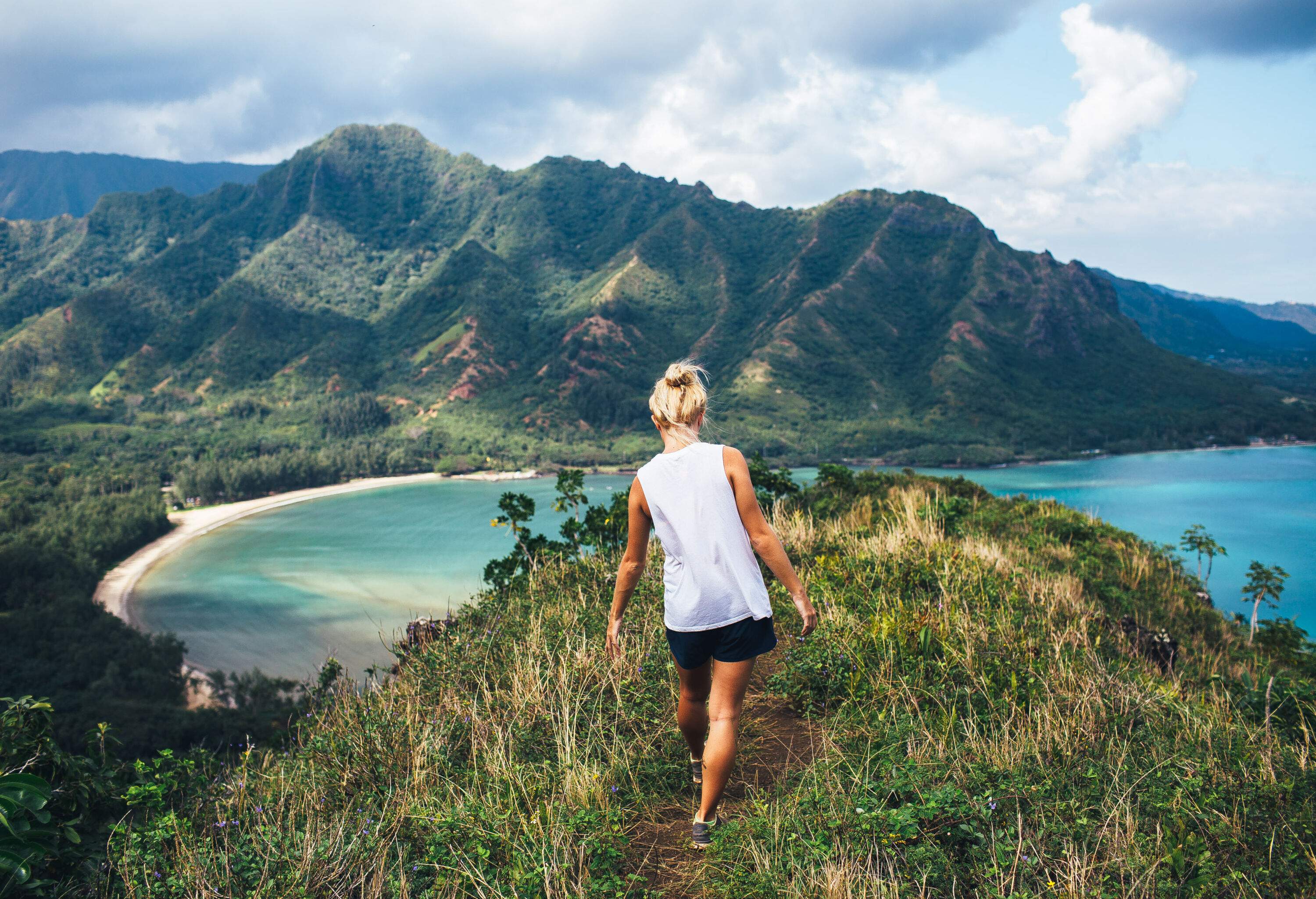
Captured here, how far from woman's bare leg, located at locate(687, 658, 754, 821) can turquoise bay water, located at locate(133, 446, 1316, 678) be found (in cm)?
1886

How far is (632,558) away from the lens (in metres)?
2.58

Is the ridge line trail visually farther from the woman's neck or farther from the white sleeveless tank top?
the woman's neck

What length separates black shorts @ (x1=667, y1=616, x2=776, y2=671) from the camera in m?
2.28

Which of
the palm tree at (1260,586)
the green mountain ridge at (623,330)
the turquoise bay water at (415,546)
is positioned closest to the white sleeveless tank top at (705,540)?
the palm tree at (1260,586)

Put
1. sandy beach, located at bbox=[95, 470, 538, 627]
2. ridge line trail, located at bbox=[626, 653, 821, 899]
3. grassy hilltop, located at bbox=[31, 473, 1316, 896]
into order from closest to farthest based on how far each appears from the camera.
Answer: grassy hilltop, located at bbox=[31, 473, 1316, 896] → ridge line trail, located at bbox=[626, 653, 821, 899] → sandy beach, located at bbox=[95, 470, 538, 627]

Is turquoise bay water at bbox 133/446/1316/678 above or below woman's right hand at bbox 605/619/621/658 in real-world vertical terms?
below

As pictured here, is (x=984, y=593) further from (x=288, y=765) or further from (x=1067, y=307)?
(x=1067, y=307)

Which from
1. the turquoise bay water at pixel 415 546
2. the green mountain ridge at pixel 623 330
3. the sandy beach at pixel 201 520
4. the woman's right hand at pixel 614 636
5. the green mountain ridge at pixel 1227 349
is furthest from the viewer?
the green mountain ridge at pixel 1227 349

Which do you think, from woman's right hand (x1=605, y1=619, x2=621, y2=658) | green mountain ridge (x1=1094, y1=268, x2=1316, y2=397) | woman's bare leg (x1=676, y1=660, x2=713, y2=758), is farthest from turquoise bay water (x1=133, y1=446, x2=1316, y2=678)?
green mountain ridge (x1=1094, y1=268, x2=1316, y2=397)

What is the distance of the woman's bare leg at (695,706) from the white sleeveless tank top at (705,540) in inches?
8.8

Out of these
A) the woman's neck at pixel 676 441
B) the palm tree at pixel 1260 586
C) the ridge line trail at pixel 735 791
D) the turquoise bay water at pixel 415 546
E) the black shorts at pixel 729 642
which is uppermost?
the woman's neck at pixel 676 441

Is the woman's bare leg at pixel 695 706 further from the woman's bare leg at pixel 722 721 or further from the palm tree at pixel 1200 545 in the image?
the palm tree at pixel 1200 545

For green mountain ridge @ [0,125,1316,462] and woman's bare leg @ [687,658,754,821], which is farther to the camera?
green mountain ridge @ [0,125,1316,462]

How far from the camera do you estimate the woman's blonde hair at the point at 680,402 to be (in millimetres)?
2357
